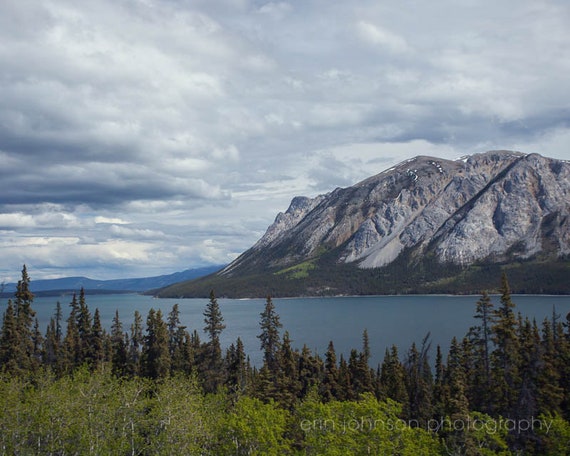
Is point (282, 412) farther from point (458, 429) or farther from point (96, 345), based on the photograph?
point (96, 345)

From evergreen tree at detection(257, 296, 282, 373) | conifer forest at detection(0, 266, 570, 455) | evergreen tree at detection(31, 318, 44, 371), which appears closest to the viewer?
conifer forest at detection(0, 266, 570, 455)

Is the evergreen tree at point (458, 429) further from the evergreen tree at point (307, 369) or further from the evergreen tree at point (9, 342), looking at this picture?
the evergreen tree at point (9, 342)

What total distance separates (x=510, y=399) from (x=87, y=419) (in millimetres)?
46799

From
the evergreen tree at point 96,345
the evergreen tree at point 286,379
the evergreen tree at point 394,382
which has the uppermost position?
the evergreen tree at point 96,345

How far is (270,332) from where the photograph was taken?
91438 millimetres

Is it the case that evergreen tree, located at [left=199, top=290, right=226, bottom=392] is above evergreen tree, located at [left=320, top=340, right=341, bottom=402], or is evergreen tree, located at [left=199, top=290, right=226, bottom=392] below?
above

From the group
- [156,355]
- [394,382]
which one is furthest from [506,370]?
[156,355]

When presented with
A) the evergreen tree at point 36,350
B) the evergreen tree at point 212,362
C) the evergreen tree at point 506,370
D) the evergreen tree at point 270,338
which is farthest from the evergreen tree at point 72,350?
the evergreen tree at point 506,370

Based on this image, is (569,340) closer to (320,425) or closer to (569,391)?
(569,391)

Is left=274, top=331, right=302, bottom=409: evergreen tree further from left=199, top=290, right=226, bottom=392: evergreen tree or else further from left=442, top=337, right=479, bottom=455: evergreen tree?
left=442, top=337, right=479, bottom=455: evergreen tree

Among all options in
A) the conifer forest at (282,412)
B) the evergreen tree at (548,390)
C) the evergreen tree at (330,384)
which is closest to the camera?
the conifer forest at (282,412)

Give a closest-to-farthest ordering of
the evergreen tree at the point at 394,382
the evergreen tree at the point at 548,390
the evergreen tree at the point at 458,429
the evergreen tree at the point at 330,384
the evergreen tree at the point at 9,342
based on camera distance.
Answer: the evergreen tree at the point at 458,429 < the evergreen tree at the point at 548,390 < the evergreen tree at the point at 9,342 < the evergreen tree at the point at 394,382 < the evergreen tree at the point at 330,384

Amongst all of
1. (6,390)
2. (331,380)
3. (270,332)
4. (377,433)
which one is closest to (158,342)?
(270,332)

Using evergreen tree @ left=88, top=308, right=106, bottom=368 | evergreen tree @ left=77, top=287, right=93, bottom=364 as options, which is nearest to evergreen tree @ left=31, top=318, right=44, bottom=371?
evergreen tree @ left=77, top=287, right=93, bottom=364
